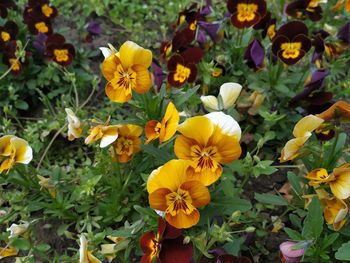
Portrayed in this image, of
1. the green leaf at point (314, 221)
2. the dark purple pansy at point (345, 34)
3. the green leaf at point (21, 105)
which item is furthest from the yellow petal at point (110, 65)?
the dark purple pansy at point (345, 34)

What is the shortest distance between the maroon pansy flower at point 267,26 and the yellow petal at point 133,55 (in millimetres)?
1137

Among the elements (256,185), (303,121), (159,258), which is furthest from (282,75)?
(159,258)

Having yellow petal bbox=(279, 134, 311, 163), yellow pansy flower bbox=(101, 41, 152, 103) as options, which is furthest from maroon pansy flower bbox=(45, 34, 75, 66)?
yellow petal bbox=(279, 134, 311, 163)

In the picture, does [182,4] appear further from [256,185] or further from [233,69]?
[256,185]

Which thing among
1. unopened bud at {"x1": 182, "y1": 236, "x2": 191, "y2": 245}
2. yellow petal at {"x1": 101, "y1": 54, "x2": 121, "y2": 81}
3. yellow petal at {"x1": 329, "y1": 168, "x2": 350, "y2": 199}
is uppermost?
yellow petal at {"x1": 101, "y1": 54, "x2": 121, "y2": 81}

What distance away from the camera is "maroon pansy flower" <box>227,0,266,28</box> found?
276cm

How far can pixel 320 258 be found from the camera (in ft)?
7.08

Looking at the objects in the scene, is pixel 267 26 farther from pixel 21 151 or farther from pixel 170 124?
pixel 21 151

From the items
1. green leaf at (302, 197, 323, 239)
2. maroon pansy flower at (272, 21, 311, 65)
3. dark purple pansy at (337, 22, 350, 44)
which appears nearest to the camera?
green leaf at (302, 197, 323, 239)

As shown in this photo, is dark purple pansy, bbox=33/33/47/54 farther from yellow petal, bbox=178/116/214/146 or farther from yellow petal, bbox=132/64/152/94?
yellow petal, bbox=178/116/214/146

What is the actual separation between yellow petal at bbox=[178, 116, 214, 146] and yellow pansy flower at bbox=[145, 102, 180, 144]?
0.15 feet

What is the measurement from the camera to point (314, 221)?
2.00 meters

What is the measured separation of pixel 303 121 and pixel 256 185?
873 millimetres

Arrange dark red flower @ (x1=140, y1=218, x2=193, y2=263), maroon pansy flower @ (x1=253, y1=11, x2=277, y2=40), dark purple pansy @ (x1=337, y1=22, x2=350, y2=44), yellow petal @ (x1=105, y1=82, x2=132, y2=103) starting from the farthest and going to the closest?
1. dark purple pansy @ (x1=337, y1=22, x2=350, y2=44)
2. maroon pansy flower @ (x1=253, y1=11, x2=277, y2=40)
3. yellow petal @ (x1=105, y1=82, x2=132, y2=103)
4. dark red flower @ (x1=140, y1=218, x2=193, y2=263)
